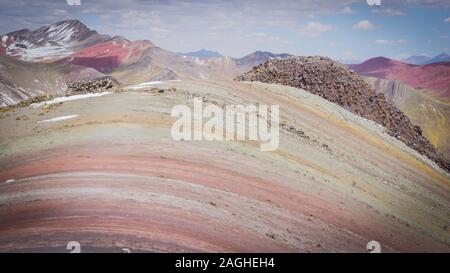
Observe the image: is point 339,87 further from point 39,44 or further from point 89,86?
point 39,44

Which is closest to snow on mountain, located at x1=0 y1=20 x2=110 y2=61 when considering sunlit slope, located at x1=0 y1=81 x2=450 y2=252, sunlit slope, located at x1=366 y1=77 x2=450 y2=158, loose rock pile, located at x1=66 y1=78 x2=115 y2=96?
sunlit slope, located at x1=366 y1=77 x2=450 y2=158

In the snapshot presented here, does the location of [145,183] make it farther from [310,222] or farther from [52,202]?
[310,222]

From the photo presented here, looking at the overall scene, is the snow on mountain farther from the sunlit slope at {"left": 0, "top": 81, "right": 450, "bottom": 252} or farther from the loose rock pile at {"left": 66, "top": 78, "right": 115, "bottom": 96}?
the sunlit slope at {"left": 0, "top": 81, "right": 450, "bottom": 252}

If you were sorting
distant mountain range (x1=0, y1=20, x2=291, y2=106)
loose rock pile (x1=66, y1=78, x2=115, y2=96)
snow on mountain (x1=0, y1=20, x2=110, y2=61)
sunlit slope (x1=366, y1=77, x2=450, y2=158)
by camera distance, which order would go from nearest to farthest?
loose rock pile (x1=66, y1=78, x2=115, y2=96) → sunlit slope (x1=366, y1=77, x2=450, y2=158) → distant mountain range (x1=0, y1=20, x2=291, y2=106) → snow on mountain (x1=0, y1=20, x2=110, y2=61)

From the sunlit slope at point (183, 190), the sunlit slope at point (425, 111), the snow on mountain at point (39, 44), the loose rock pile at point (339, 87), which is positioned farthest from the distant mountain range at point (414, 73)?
the sunlit slope at point (183, 190)

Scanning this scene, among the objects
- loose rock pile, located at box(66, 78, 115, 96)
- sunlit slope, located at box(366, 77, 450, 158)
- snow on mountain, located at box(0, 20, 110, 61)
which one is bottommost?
sunlit slope, located at box(366, 77, 450, 158)

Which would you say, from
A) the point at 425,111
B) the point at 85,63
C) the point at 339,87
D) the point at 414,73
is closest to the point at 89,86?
the point at 339,87
